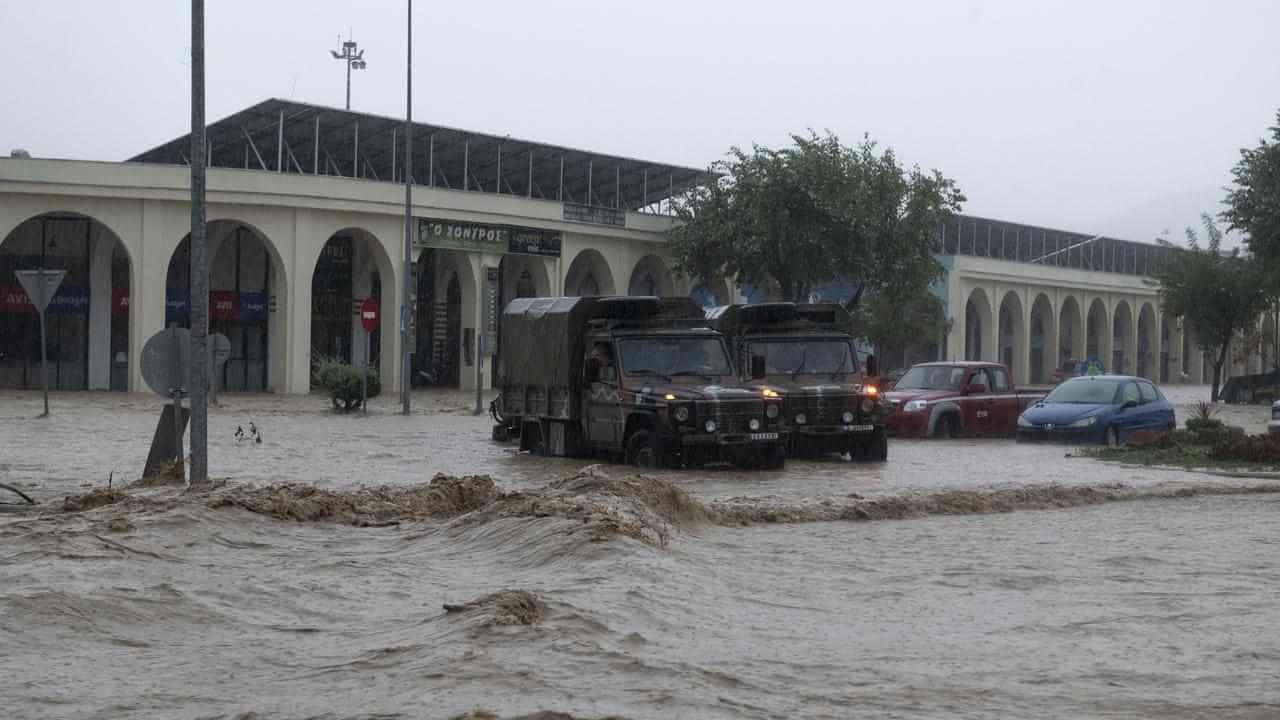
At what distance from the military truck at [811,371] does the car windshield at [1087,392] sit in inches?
215

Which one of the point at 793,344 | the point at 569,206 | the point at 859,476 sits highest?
the point at 569,206

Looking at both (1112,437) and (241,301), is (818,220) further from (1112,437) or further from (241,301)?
(1112,437)

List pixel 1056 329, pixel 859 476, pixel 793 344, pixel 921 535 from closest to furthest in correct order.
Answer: pixel 921 535 → pixel 859 476 → pixel 793 344 → pixel 1056 329

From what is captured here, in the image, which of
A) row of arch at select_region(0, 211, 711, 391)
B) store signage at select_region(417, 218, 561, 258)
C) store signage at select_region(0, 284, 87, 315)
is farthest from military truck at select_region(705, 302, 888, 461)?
store signage at select_region(0, 284, 87, 315)

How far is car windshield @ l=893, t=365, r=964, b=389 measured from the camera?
2894 cm

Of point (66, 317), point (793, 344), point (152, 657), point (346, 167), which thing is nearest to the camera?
point (152, 657)

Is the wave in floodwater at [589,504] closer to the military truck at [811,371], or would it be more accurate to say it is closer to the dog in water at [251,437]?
the military truck at [811,371]

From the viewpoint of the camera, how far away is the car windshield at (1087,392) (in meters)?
27.2

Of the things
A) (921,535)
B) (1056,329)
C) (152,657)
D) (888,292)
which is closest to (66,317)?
(888,292)

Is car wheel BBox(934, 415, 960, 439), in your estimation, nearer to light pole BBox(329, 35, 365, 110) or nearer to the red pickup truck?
the red pickup truck

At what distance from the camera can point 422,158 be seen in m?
55.7

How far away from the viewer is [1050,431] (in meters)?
26.8

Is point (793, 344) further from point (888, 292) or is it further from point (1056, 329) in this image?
point (1056, 329)

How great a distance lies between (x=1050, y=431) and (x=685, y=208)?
3174 cm
